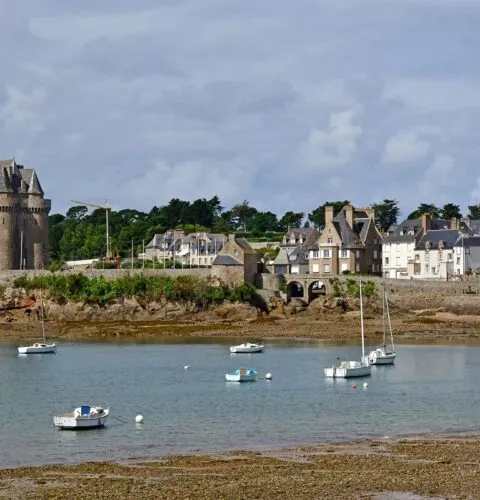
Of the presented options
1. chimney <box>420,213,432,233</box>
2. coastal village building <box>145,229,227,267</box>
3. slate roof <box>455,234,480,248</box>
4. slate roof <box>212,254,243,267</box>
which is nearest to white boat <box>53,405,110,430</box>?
slate roof <box>212,254,243,267</box>

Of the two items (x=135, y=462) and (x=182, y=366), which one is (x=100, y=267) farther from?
(x=135, y=462)

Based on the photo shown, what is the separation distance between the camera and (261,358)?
53.2 m

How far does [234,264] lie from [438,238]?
53.3 feet

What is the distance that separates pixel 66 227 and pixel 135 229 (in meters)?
19.4

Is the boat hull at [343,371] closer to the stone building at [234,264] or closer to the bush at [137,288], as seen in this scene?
the bush at [137,288]

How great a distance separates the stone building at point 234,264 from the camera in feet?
236

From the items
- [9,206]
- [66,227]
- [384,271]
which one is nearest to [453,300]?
[384,271]

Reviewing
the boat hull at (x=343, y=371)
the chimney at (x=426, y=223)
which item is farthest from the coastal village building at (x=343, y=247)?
the boat hull at (x=343, y=371)

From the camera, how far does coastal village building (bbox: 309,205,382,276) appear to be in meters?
77.9

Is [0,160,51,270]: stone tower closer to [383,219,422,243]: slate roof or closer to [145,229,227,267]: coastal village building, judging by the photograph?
[145,229,227,267]: coastal village building

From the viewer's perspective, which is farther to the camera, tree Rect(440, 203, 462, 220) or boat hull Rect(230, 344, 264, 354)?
tree Rect(440, 203, 462, 220)

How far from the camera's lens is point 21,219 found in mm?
78562

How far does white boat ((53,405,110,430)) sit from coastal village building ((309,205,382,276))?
4521 centimetres

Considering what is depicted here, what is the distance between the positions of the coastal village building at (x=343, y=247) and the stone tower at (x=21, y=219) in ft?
61.4
